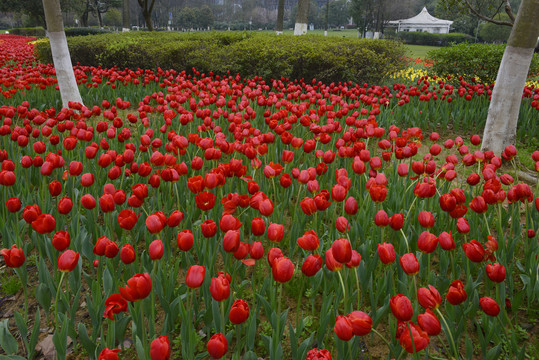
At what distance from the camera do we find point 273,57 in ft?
32.4

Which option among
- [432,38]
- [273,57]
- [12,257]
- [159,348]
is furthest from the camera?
[432,38]

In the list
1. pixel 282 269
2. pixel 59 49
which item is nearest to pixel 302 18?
pixel 59 49

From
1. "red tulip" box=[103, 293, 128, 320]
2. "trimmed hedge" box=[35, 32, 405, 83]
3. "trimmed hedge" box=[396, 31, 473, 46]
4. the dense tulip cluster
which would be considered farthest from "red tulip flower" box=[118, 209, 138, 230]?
"trimmed hedge" box=[396, 31, 473, 46]

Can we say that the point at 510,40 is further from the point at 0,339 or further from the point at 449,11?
the point at 0,339

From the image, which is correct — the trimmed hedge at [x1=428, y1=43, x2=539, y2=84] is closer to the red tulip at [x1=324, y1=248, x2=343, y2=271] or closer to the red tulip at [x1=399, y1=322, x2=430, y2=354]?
the red tulip at [x1=324, y1=248, x2=343, y2=271]

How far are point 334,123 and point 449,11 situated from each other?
525 cm

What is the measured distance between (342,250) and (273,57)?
8.73 meters

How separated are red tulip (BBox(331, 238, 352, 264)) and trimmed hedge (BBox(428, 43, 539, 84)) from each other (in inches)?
369

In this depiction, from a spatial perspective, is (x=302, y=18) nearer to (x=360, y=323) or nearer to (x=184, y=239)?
(x=184, y=239)

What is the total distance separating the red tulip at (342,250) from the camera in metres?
1.83

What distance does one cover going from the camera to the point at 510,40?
5.29 meters

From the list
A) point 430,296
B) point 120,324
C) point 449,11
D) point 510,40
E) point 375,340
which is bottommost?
point 375,340

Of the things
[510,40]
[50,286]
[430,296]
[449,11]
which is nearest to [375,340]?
[430,296]

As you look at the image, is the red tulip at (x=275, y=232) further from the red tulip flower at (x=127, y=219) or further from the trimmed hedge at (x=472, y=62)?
the trimmed hedge at (x=472, y=62)
